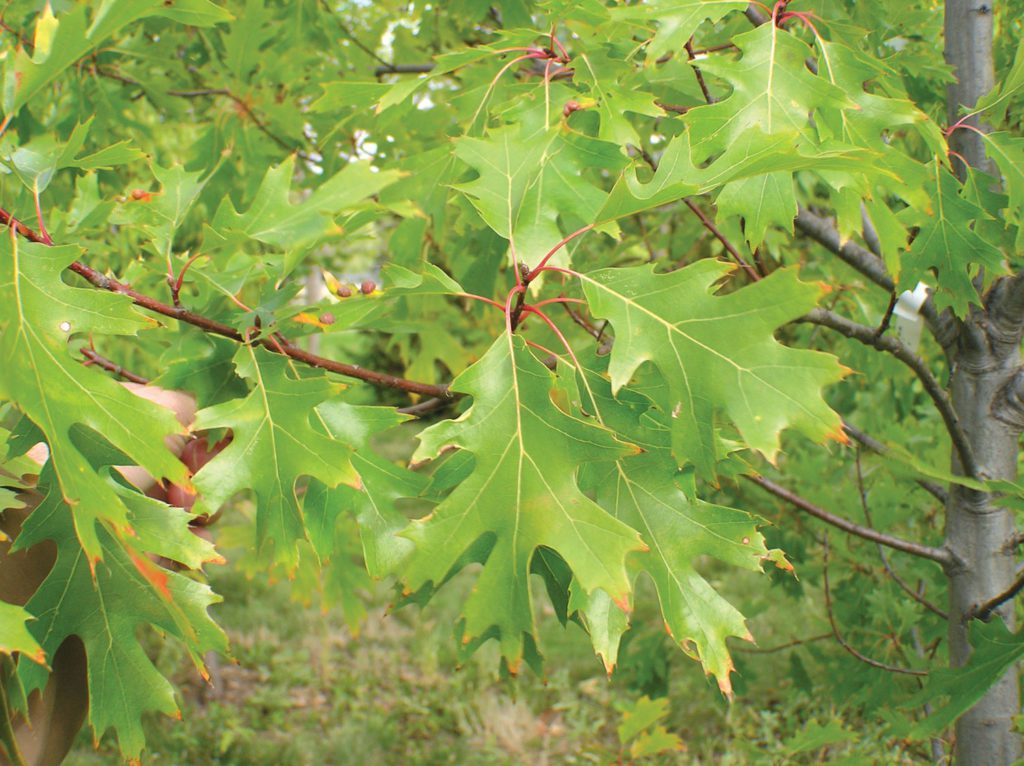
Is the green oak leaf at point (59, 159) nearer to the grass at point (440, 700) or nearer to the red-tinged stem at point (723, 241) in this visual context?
the red-tinged stem at point (723, 241)

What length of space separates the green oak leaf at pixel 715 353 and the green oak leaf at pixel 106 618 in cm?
57

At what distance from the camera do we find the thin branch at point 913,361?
155 cm

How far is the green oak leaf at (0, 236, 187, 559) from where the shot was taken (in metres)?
0.83

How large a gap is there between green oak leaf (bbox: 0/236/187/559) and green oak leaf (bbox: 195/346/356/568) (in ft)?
0.43

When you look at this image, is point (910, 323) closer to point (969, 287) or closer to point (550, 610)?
point (969, 287)

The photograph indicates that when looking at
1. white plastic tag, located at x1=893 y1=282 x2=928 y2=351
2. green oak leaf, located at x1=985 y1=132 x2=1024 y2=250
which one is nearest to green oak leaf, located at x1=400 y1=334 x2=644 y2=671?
green oak leaf, located at x1=985 y1=132 x2=1024 y2=250

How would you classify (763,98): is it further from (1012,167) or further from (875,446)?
(875,446)

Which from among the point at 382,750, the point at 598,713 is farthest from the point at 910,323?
the point at 382,750

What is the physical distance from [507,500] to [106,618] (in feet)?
1.72

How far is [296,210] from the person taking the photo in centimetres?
116

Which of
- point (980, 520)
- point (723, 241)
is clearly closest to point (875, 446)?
point (980, 520)

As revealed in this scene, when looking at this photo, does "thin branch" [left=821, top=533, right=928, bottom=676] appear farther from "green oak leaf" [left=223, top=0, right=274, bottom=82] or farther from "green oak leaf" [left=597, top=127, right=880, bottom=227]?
"green oak leaf" [left=223, top=0, right=274, bottom=82]

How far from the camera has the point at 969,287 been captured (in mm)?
1363

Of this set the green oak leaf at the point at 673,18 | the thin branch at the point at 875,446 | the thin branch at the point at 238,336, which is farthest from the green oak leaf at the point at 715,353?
the thin branch at the point at 875,446
